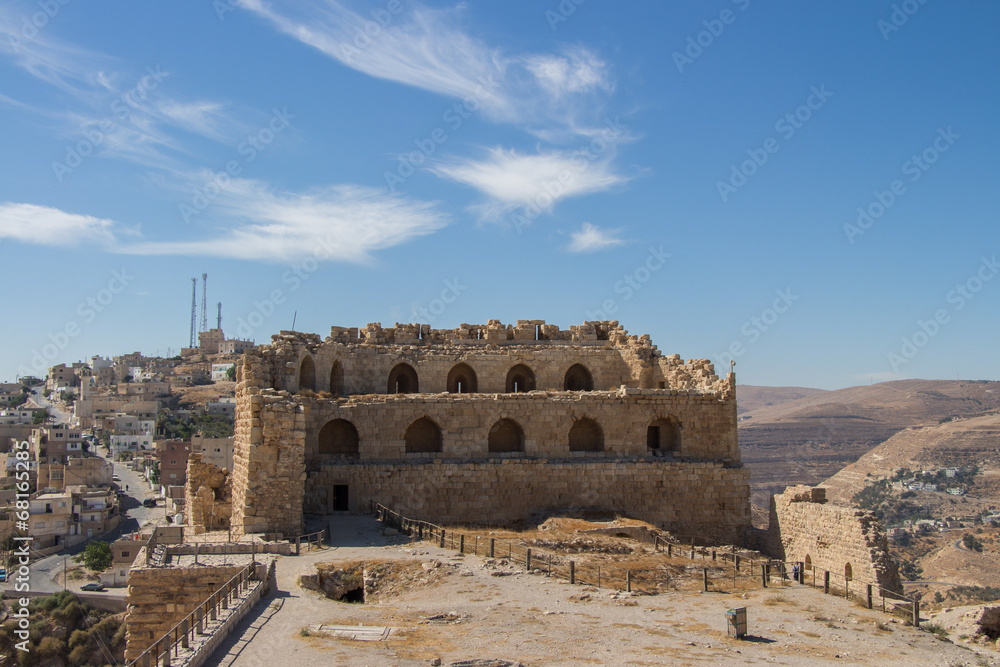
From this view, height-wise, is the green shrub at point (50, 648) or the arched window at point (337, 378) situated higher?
the arched window at point (337, 378)

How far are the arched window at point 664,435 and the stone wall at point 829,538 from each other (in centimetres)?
330

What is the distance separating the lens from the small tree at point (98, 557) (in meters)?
47.5

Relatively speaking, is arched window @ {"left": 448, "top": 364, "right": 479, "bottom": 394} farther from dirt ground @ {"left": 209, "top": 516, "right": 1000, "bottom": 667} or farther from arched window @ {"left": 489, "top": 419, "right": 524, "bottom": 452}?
dirt ground @ {"left": 209, "top": 516, "right": 1000, "bottom": 667}

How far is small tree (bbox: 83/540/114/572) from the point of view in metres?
47.5

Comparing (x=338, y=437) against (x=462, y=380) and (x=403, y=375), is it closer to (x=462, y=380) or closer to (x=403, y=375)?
(x=403, y=375)

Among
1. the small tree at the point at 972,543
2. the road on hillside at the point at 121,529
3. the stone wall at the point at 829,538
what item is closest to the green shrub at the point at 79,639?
the road on hillside at the point at 121,529

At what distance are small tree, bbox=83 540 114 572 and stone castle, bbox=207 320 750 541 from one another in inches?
1180

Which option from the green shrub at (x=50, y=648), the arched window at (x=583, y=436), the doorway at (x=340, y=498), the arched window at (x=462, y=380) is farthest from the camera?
the green shrub at (x=50, y=648)

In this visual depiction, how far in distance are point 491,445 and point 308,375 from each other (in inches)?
242

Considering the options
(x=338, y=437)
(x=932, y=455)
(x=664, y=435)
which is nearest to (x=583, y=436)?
(x=664, y=435)

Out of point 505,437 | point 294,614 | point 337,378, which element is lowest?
point 294,614

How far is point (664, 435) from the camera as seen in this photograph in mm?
25078

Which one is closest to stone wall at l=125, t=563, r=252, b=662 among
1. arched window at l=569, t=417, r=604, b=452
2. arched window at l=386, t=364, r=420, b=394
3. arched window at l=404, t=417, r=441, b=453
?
arched window at l=404, t=417, r=441, b=453

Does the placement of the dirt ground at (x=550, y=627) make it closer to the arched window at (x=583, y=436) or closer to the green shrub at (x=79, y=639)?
the arched window at (x=583, y=436)
